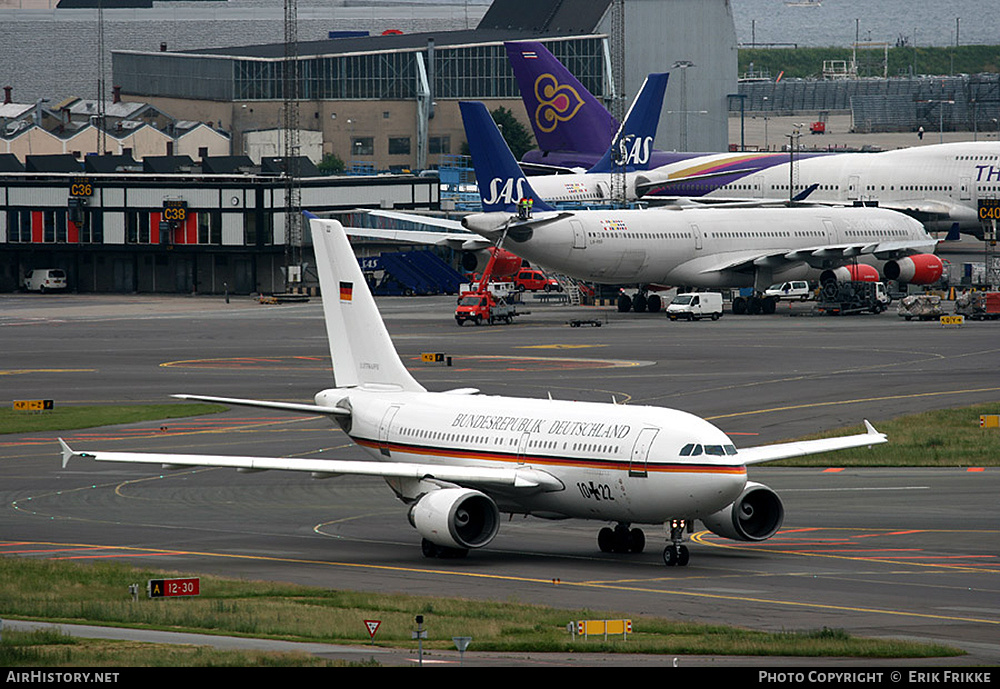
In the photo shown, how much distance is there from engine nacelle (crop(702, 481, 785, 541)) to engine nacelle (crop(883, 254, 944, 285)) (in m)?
78.6

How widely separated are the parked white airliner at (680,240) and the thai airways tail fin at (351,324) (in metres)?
56.1

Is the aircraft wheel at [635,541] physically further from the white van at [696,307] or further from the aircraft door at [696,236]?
the aircraft door at [696,236]

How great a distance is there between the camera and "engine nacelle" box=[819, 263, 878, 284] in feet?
366

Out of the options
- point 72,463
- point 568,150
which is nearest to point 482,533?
point 72,463

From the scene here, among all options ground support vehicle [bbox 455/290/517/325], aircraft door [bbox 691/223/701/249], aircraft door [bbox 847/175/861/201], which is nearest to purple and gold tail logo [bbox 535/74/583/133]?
aircraft door [bbox 847/175/861/201]

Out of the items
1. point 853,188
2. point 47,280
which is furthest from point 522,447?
point 853,188

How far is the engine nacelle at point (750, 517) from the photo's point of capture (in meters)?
38.2

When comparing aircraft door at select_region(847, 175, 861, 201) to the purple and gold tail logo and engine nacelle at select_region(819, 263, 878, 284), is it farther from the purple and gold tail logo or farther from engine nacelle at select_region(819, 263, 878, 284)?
engine nacelle at select_region(819, 263, 878, 284)

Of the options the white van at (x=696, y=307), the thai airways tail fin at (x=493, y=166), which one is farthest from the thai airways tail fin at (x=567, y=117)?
the white van at (x=696, y=307)

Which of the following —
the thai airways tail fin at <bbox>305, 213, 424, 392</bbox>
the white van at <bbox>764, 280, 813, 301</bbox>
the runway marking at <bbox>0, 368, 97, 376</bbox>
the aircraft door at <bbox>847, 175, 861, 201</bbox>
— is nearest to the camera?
the thai airways tail fin at <bbox>305, 213, 424, 392</bbox>

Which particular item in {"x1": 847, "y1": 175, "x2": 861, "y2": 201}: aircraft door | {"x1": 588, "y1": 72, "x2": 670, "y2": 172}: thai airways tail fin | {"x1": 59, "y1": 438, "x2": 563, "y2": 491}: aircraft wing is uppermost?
{"x1": 588, "y1": 72, "x2": 670, "y2": 172}: thai airways tail fin

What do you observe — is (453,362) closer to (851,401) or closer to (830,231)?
(851,401)

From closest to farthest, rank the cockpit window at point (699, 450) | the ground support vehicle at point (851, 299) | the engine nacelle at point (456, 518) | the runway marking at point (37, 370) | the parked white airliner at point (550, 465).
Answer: the cockpit window at point (699, 450) → the parked white airliner at point (550, 465) → the engine nacelle at point (456, 518) → the runway marking at point (37, 370) → the ground support vehicle at point (851, 299)
